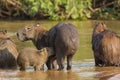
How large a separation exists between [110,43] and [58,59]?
131cm

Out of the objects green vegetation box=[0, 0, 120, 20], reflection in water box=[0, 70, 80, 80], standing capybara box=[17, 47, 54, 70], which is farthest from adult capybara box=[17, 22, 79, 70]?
green vegetation box=[0, 0, 120, 20]

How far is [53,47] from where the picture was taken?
12.4 metres

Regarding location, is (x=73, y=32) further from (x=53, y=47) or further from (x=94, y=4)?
(x=94, y=4)

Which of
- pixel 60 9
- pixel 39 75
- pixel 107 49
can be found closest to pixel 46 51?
pixel 39 75

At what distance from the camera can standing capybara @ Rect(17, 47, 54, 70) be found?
12.1 m

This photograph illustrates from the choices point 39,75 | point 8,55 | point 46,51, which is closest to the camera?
A: point 39,75

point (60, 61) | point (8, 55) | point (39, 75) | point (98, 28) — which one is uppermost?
point (98, 28)

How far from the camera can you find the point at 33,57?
1212 centimetres

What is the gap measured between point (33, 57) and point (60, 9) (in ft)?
66.4

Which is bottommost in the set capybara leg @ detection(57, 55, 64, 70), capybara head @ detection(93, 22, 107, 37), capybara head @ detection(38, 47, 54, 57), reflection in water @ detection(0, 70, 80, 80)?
reflection in water @ detection(0, 70, 80, 80)

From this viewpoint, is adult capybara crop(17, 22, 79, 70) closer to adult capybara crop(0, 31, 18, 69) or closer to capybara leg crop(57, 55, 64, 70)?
capybara leg crop(57, 55, 64, 70)

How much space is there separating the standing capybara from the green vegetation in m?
18.5

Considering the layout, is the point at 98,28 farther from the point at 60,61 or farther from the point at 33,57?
the point at 33,57

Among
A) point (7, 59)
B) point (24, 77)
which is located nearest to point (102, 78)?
point (24, 77)
